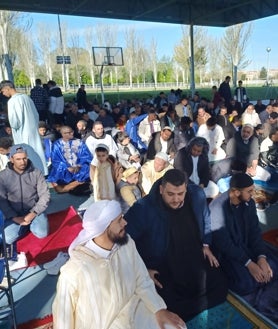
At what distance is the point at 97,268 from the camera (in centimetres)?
191

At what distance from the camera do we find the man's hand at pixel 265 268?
2852mm

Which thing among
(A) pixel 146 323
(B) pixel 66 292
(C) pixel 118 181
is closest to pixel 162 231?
(A) pixel 146 323

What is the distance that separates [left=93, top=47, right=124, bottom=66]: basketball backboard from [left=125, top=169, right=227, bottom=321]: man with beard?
15002mm

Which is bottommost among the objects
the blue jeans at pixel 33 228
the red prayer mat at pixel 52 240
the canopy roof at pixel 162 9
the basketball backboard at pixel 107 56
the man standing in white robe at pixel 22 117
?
the red prayer mat at pixel 52 240

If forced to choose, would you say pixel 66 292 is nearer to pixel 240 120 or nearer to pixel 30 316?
pixel 30 316

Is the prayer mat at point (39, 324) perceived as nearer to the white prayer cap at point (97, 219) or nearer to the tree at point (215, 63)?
the white prayer cap at point (97, 219)

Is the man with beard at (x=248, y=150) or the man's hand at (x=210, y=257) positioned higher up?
the man with beard at (x=248, y=150)

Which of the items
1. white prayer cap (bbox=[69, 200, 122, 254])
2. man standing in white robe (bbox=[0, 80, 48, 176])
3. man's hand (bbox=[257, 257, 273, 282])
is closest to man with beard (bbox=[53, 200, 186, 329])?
white prayer cap (bbox=[69, 200, 122, 254])

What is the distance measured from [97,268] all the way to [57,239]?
8.50 feet

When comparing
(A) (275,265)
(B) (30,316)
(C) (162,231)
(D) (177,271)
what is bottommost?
(B) (30,316)

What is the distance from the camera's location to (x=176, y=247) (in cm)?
266

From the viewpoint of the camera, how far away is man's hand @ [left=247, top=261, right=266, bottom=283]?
283cm

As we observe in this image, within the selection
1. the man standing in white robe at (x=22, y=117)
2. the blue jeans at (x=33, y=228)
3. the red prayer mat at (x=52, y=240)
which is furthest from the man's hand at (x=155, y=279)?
the man standing in white robe at (x=22, y=117)

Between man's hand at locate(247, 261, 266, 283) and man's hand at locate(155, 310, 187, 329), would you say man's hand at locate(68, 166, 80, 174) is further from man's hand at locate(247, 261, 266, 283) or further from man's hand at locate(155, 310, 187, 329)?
man's hand at locate(155, 310, 187, 329)
